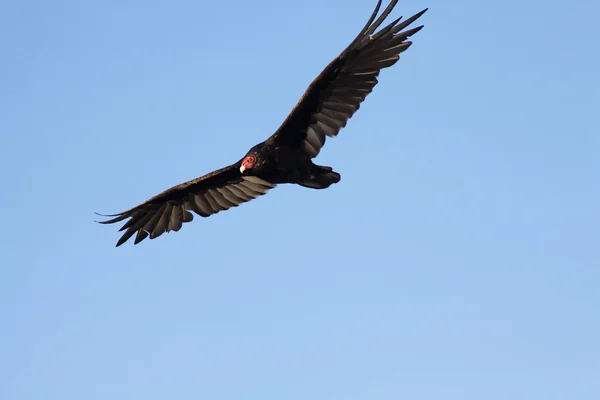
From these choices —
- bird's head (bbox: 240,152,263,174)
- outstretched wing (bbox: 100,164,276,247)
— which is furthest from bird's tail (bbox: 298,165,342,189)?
outstretched wing (bbox: 100,164,276,247)

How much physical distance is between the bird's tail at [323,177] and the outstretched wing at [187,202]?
7.39 ft

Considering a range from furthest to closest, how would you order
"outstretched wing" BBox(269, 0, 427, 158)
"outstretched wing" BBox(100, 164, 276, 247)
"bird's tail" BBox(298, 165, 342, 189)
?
"outstretched wing" BBox(100, 164, 276, 247)
"bird's tail" BBox(298, 165, 342, 189)
"outstretched wing" BBox(269, 0, 427, 158)

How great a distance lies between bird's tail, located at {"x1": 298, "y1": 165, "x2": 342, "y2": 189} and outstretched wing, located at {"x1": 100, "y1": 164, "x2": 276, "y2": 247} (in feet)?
7.39

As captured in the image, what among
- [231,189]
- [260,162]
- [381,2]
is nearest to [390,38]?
[381,2]

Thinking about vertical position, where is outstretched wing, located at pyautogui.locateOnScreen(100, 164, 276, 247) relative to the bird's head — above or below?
above

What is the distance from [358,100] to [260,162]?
1.78 meters

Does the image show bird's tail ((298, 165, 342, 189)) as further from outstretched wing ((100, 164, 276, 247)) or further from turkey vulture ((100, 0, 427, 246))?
outstretched wing ((100, 164, 276, 247))

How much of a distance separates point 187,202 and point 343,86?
4444mm

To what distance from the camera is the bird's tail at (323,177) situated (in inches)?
645

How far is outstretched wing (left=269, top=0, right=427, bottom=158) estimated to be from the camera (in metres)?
15.6

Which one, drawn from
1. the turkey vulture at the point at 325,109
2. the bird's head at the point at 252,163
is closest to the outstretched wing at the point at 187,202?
the turkey vulture at the point at 325,109

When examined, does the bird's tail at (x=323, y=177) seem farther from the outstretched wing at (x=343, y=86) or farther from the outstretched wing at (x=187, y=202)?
the outstretched wing at (x=187, y=202)

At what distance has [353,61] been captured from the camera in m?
15.8

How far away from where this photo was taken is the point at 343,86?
52.9ft
